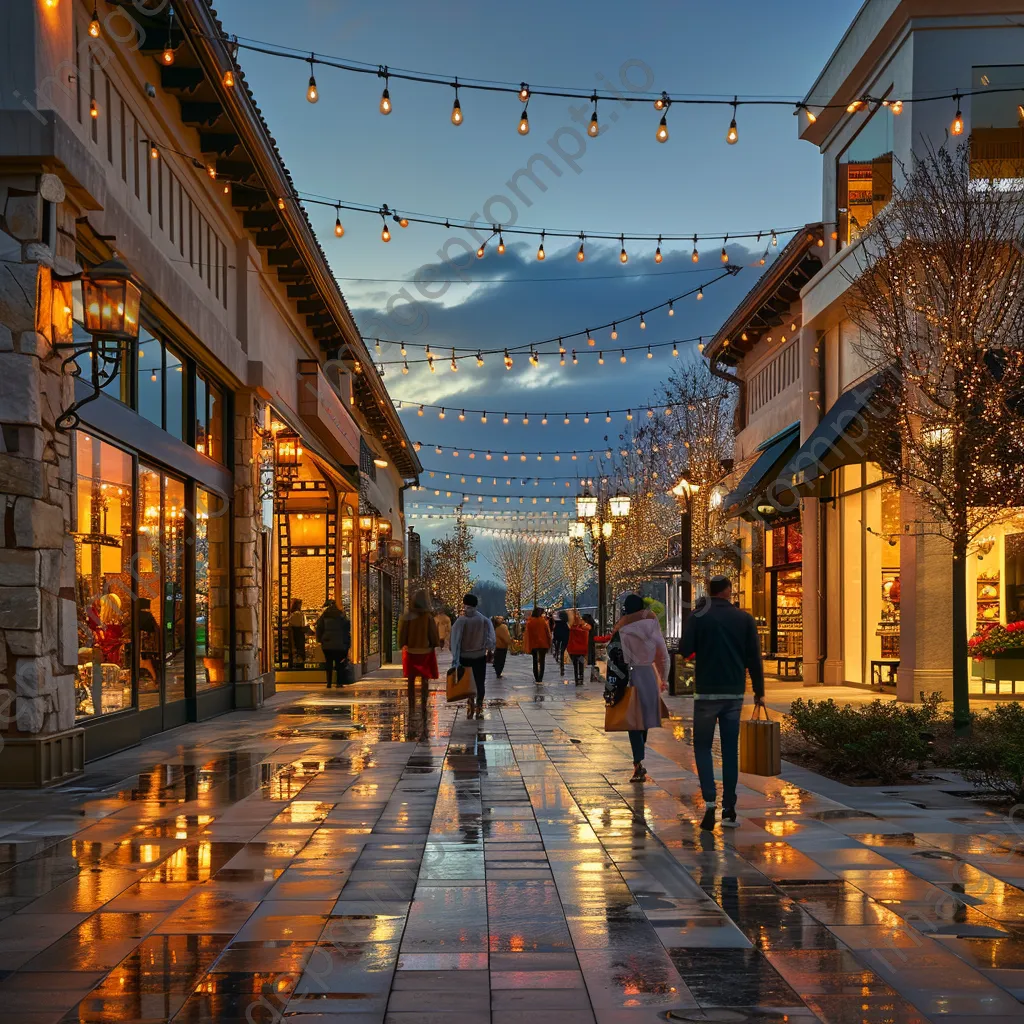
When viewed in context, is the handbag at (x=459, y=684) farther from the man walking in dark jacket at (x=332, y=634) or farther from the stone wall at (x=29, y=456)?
the man walking in dark jacket at (x=332, y=634)

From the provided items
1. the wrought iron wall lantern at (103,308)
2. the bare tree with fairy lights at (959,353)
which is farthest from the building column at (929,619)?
the wrought iron wall lantern at (103,308)

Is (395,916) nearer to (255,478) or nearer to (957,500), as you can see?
(957,500)

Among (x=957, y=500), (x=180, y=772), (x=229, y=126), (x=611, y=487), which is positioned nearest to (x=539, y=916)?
(x=180, y=772)

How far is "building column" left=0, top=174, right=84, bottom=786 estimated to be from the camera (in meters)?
11.7

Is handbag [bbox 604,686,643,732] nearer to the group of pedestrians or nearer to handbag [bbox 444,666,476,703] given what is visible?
the group of pedestrians

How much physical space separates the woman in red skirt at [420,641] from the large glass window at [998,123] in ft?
36.5

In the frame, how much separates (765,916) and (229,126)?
14.5m

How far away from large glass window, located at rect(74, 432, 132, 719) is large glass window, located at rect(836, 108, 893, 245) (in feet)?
48.1

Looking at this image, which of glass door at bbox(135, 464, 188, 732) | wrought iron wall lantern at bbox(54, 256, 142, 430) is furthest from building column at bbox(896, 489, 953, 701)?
wrought iron wall lantern at bbox(54, 256, 142, 430)

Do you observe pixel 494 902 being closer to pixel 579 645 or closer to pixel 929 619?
pixel 929 619

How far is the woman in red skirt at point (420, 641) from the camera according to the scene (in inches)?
818

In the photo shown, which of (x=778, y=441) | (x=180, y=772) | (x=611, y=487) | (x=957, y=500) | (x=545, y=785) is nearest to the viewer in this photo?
(x=545, y=785)

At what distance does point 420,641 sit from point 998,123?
1241 centimetres

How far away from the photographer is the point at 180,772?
13.1 metres
